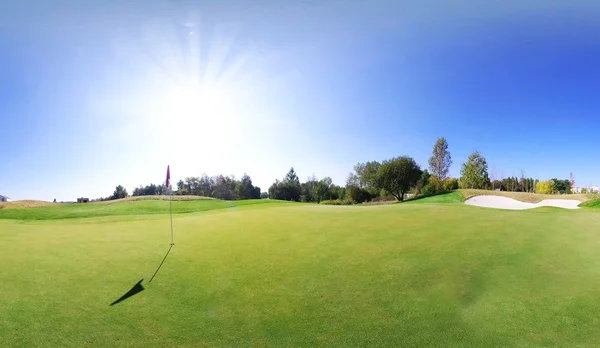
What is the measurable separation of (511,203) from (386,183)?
62.6 feet

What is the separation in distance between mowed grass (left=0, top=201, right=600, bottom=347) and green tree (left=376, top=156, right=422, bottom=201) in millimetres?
39760

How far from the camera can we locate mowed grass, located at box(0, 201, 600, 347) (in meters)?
5.04

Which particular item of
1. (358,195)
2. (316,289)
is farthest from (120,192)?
(316,289)

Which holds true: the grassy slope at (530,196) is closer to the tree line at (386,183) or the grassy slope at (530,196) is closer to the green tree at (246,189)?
the tree line at (386,183)

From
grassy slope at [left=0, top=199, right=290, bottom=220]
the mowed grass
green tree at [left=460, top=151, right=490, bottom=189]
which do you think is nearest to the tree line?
green tree at [left=460, top=151, right=490, bottom=189]

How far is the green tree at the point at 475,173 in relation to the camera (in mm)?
56531

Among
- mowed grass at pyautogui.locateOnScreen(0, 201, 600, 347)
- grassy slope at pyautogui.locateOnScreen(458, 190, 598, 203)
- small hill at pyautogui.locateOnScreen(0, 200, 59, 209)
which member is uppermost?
small hill at pyautogui.locateOnScreen(0, 200, 59, 209)

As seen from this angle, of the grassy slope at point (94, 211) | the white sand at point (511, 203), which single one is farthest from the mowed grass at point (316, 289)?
the white sand at point (511, 203)

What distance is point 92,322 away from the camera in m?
5.32

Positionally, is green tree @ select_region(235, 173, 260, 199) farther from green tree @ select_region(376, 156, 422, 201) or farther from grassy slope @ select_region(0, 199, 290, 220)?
grassy slope @ select_region(0, 199, 290, 220)

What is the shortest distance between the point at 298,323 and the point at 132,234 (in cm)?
960

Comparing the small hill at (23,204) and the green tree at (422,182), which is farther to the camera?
the green tree at (422,182)

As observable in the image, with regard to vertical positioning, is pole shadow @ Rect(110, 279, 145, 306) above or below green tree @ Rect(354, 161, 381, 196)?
below

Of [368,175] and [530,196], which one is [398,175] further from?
[530,196]
